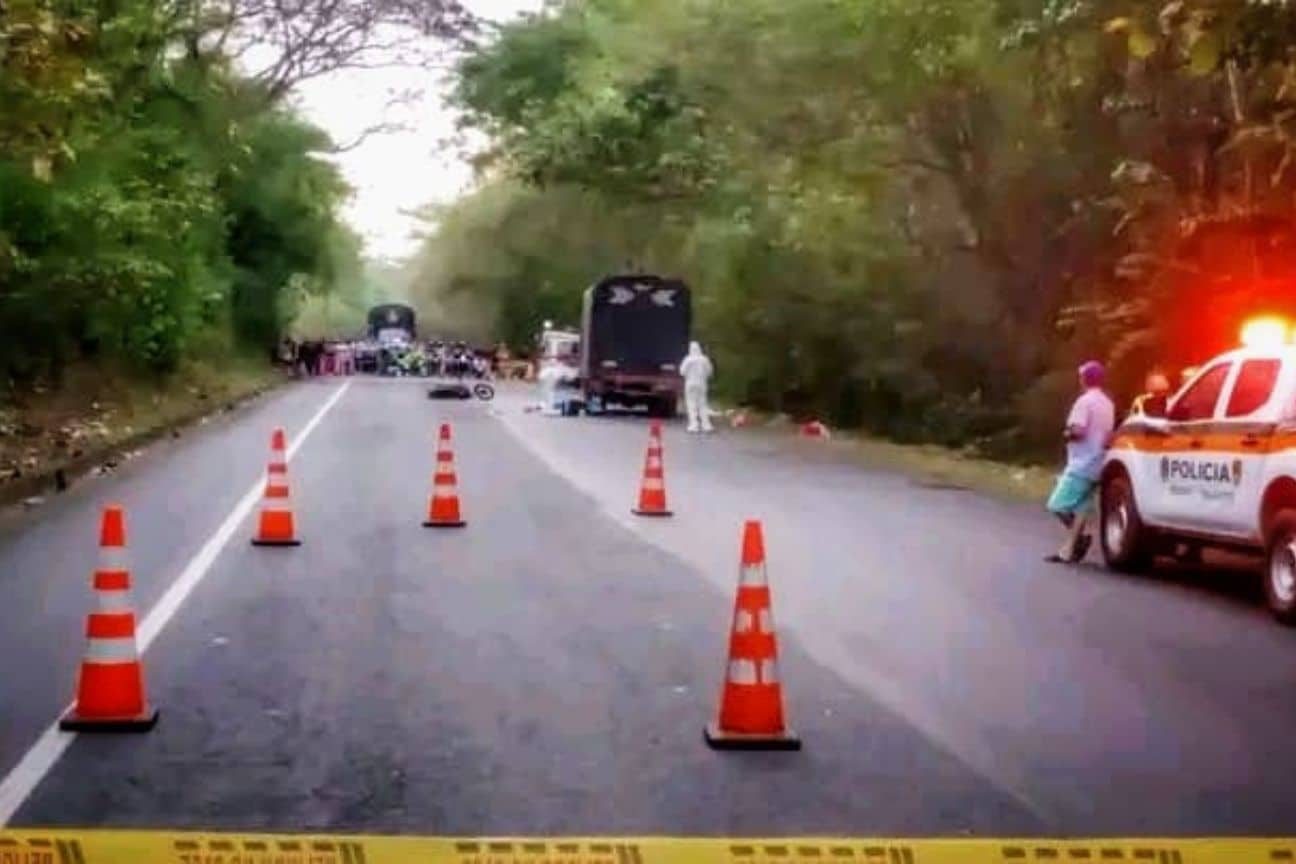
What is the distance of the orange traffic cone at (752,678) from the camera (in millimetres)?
9391

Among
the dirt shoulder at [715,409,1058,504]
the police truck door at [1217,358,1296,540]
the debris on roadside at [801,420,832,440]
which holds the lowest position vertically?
the debris on roadside at [801,420,832,440]

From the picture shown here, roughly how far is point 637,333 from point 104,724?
39999 mm

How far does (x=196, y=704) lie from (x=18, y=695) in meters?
0.88

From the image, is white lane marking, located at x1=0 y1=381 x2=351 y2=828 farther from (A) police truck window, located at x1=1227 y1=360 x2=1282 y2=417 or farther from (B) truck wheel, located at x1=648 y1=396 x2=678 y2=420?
(B) truck wheel, located at x1=648 y1=396 x2=678 y2=420

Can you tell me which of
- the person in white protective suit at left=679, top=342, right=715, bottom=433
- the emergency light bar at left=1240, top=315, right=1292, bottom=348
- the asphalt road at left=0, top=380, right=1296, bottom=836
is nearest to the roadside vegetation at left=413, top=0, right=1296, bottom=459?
the emergency light bar at left=1240, top=315, right=1292, bottom=348

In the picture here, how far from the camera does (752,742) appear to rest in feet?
30.8

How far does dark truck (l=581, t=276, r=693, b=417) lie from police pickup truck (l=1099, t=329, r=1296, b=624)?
31.9 metres

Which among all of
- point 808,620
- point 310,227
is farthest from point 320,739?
point 310,227

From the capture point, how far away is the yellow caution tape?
7012 mm

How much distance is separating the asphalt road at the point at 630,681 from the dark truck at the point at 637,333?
90.7 ft

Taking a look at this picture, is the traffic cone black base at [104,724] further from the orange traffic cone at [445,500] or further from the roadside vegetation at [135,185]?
the orange traffic cone at [445,500]

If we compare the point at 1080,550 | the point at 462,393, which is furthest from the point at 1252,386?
the point at 462,393

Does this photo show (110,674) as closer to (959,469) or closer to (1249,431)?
(1249,431)

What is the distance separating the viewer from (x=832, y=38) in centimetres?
3878
